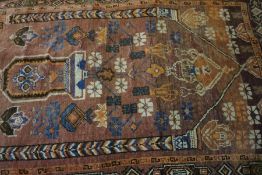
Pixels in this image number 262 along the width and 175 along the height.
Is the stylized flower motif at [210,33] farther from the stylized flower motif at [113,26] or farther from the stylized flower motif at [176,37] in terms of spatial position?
the stylized flower motif at [113,26]

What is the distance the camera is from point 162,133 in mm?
2053

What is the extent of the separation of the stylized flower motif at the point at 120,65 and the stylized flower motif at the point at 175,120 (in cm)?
43

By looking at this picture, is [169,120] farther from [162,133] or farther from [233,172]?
[233,172]

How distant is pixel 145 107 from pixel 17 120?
2.54 ft

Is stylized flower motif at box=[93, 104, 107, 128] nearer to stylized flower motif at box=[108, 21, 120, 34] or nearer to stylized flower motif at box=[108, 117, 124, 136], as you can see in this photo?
stylized flower motif at box=[108, 117, 124, 136]

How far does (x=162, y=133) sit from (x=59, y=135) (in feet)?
1.98

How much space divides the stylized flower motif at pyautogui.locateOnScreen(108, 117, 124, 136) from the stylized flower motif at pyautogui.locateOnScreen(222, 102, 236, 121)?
2.03 ft

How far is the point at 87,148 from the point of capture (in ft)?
6.70

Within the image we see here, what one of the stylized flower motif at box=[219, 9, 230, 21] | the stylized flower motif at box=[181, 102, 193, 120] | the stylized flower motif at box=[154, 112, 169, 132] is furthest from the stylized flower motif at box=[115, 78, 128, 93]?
the stylized flower motif at box=[219, 9, 230, 21]

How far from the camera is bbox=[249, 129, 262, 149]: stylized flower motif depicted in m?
2.03

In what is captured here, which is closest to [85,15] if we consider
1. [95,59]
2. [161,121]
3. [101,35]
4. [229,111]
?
[101,35]

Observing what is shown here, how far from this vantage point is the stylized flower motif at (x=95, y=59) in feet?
7.44

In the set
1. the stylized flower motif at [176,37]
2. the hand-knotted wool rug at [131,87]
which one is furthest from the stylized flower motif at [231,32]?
the stylized flower motif at [176,37]

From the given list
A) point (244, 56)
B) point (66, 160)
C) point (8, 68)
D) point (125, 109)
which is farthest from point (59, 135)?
point (244, 56)
